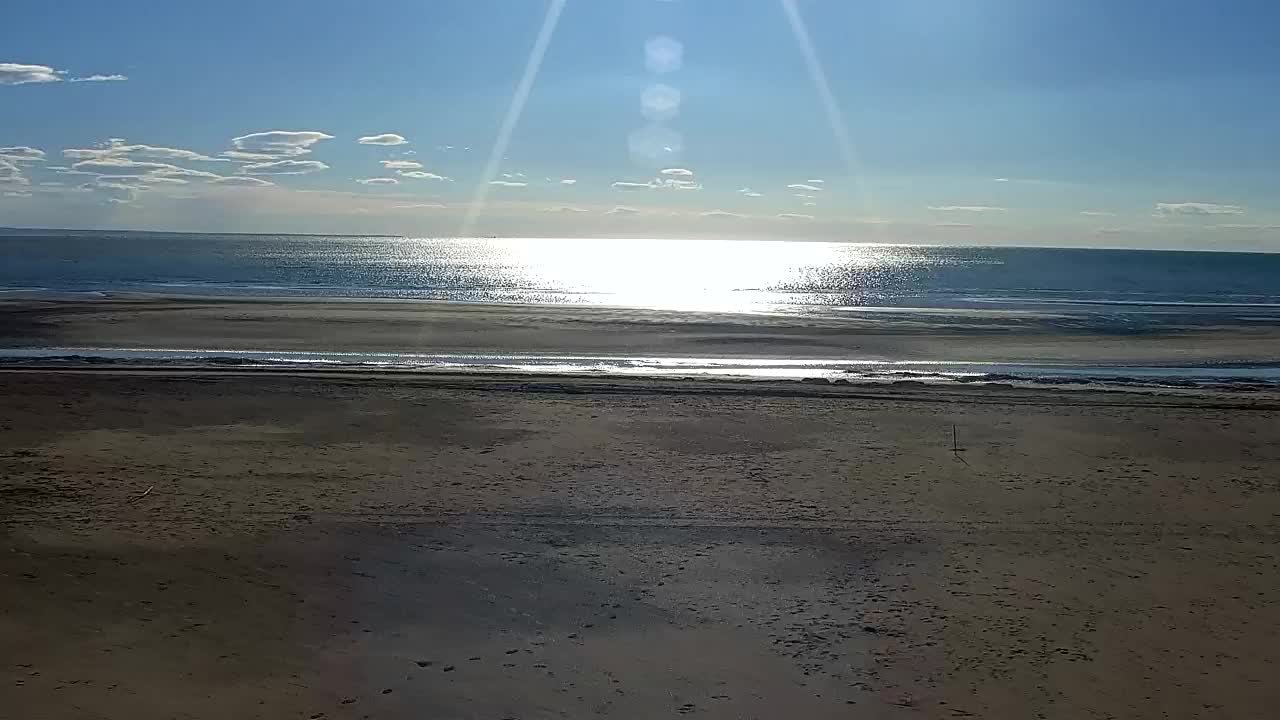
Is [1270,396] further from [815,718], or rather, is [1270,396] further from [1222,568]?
[815,718]

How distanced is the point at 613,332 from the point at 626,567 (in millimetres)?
29033

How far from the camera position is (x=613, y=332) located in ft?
127

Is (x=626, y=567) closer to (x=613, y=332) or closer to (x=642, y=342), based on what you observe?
(x=642, y=342)

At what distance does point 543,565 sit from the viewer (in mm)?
9984

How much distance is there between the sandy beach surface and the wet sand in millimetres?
14564

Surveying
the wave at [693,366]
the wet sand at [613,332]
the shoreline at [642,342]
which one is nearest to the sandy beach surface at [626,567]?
the wave at [693,366]

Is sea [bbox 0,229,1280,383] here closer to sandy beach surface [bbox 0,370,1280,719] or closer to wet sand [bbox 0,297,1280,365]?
wet sand [bbox 0,297,1280,365]

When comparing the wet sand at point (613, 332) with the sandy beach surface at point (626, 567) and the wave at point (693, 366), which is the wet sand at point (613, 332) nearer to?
the wave at point (693, 366)

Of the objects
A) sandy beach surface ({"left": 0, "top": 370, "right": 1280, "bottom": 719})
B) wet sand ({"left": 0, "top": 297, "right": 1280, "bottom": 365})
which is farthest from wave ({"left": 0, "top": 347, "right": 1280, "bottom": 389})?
sandy beach surface ({"left": 0, "top": 370, "right": 1280, "bottom": 719})

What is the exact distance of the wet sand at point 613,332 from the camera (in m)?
31.8

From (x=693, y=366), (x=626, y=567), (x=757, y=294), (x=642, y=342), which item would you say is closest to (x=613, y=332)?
(x=642, y=342)

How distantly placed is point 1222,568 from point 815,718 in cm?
596

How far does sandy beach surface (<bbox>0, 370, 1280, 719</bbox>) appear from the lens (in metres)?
7.40

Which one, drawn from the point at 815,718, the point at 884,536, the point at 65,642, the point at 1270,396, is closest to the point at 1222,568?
the point at 884,536
